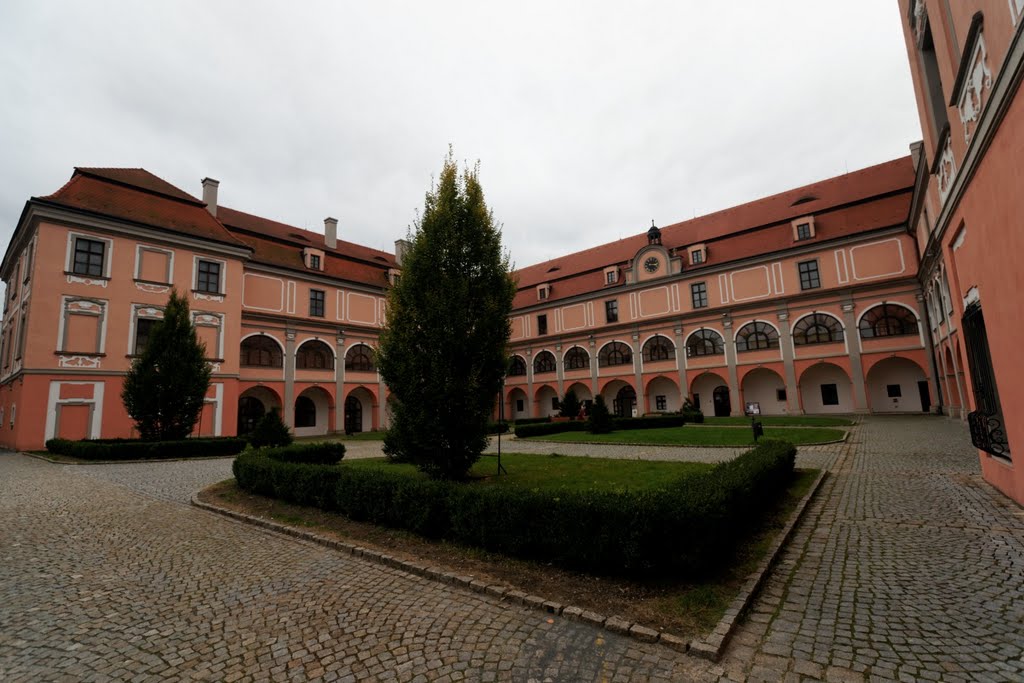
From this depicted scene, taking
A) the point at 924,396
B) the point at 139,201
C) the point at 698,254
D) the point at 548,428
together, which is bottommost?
the point at 548,428

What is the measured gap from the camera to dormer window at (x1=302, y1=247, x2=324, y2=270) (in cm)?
3275

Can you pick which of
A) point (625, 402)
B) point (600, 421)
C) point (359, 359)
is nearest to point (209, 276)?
point (359, 359)

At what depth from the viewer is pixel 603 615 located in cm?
411

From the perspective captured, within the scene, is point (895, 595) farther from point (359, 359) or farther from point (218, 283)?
point (359, 359)

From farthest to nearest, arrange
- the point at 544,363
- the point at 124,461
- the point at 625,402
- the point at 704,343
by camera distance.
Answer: the point at 544,363
the point at 625,402
the point at 704,343
the point at 124,461

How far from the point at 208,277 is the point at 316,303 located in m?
7.46

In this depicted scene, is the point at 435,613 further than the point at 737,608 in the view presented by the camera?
Yes

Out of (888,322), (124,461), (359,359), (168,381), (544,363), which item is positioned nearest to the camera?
(124,461)

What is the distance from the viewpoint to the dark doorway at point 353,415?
34531 millimetres

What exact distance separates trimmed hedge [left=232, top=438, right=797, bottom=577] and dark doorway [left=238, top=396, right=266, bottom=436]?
971 inches

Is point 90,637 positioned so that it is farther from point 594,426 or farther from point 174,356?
point 594,426

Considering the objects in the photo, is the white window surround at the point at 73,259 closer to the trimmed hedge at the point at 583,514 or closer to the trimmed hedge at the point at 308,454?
the trimmed hedge at the point at 308,454

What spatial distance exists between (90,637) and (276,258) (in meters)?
30.7

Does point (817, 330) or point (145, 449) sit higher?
point (817, 330)
